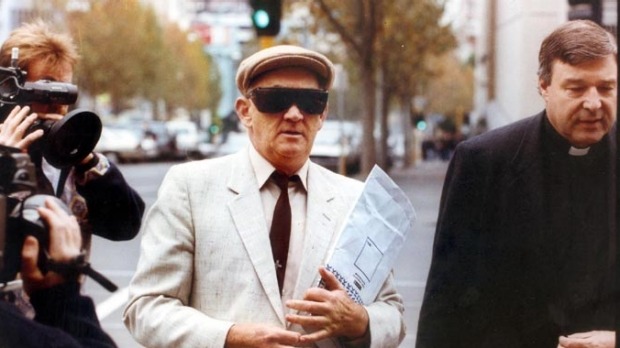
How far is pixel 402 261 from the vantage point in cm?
871

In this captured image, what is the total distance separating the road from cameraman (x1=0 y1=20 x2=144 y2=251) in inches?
99.5

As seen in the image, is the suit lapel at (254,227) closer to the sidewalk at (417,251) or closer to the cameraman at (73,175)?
the cameraman at (73,175)

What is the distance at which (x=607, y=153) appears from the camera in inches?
117

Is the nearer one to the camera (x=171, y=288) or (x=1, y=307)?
(x=1, y=307)

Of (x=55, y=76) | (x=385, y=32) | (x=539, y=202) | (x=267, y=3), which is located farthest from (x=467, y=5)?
(x=267, y=3)

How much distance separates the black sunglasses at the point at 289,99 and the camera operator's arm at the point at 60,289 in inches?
26.6

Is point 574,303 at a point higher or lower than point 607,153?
lower

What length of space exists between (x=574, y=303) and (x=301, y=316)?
0.70 meters

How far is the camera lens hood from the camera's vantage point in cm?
273

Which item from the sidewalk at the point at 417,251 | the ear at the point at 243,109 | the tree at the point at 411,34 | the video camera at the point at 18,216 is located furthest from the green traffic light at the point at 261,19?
the video camera at the point at 18,216

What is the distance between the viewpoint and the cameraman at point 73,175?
2971mm

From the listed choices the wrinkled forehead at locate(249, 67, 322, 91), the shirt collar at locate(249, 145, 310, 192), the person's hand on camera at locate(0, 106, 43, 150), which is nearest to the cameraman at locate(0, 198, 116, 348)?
the person's hand on camera at locate(0, 106, 43, 150)

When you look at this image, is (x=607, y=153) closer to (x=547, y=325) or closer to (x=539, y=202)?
(x=539, y=202)

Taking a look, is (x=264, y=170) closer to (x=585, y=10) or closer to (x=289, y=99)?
(x=289, y=99)
